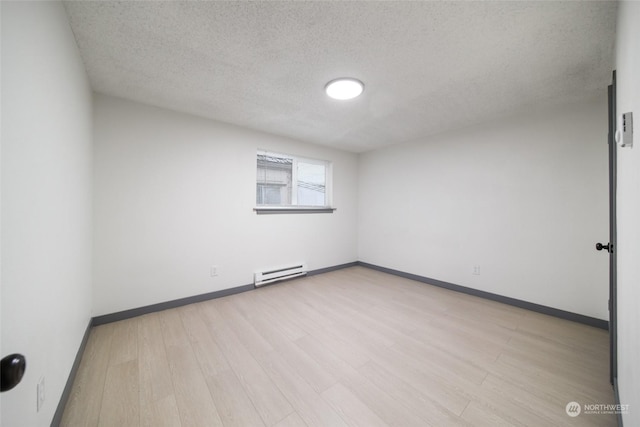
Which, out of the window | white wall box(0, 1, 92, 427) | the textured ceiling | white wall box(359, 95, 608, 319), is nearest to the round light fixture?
the textured ceiling

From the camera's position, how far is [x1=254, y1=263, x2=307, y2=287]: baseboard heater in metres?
3.14

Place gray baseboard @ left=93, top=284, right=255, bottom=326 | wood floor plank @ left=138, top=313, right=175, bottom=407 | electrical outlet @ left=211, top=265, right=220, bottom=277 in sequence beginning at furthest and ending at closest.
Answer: electrical outlet @ left=211, top=265, right=220, bottom=277
gray baseboard @ left=93, top=284, right=255, bottom=326
wood floor plank @ left=138, top=313, right=175, bottom=407

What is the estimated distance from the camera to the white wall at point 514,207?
7.27 feet

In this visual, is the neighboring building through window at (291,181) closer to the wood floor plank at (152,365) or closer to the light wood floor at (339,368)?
the light wood floor at (339,368)

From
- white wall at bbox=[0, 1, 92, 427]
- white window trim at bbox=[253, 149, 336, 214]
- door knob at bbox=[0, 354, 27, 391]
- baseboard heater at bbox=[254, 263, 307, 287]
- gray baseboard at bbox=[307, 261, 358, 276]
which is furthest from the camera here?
gray baseboard at bbox=[307, 261, 358, 276]

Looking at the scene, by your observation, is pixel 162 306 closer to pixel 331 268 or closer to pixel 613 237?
pixel 331 268

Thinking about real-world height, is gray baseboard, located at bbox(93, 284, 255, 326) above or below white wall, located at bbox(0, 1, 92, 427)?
below

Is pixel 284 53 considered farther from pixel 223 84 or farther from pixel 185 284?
pixel 185 284

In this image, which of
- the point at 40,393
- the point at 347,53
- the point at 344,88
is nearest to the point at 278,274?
the point at 40,393

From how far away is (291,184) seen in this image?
359 centimetres

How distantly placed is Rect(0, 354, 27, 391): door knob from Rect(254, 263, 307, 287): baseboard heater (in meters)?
2.71

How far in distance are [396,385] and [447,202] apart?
257cm
